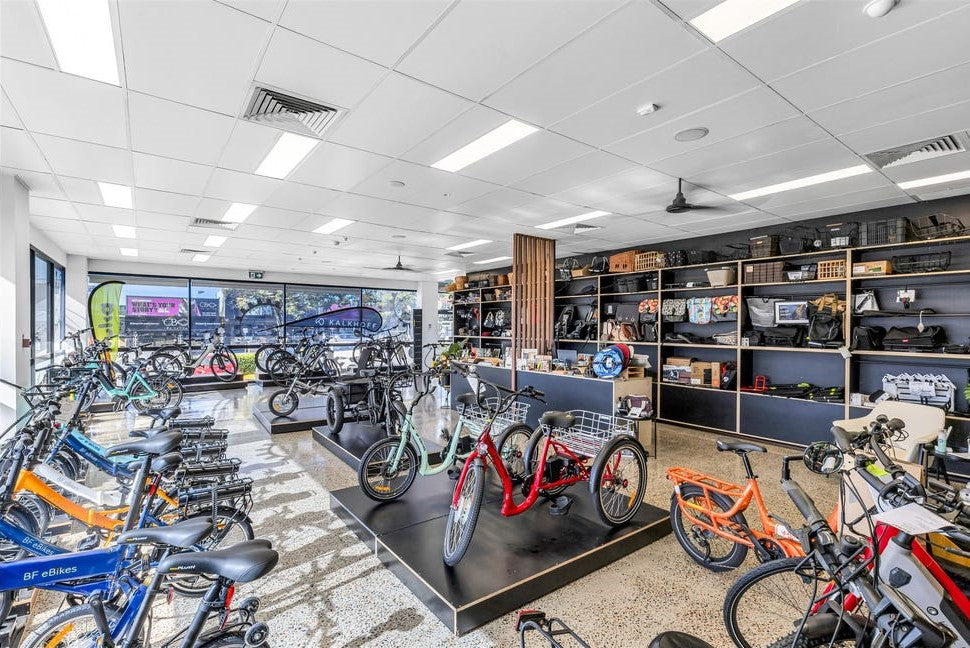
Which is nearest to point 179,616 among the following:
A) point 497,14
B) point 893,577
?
point 893,577

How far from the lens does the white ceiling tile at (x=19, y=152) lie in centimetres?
324

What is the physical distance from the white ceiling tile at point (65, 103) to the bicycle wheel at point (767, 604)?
13.9 ft

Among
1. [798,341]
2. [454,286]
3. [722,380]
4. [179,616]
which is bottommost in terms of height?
[179,616]

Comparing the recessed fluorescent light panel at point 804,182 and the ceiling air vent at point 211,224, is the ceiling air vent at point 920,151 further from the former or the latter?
the ceiling air vent at point 211,224

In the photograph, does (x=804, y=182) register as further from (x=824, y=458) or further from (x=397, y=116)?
(x=397, y=116)

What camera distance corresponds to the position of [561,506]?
10.0 feet

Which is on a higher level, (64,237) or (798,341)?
(64,237)

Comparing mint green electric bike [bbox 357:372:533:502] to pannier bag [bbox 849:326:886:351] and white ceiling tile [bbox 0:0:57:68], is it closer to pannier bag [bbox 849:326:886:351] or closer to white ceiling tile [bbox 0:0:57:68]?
white ceiling tile [bbox 0:0:57:68]

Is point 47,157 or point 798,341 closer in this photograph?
point 47,157

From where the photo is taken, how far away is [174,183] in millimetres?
4402

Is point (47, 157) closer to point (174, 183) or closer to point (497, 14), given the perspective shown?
point (174, 183)

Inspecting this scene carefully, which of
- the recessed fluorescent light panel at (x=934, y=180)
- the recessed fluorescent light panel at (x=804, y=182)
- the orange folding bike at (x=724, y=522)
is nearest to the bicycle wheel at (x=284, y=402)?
the orange folding bike at (x=724, y=522)

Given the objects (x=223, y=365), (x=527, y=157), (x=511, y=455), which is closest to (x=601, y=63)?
(x=527, y=157)

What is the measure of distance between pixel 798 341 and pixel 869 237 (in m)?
1.42
